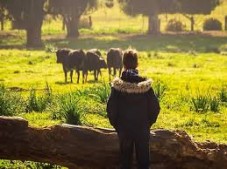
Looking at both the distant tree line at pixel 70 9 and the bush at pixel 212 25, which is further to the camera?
the bush at pixel 212 25

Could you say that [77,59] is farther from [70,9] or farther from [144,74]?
[70,9]

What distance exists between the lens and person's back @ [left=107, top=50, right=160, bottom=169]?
Answer: 897 centimetres

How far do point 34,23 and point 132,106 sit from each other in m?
50.1

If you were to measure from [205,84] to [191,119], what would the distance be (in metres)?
10.4

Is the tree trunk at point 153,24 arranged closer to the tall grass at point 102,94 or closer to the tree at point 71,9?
the tree at point 71,9

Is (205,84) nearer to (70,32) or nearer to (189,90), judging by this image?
(189,90)

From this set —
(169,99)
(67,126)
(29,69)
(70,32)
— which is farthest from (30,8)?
(67,126)

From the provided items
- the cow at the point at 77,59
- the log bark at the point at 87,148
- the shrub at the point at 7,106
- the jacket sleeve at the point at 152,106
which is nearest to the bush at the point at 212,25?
the cow at the point at 77,59

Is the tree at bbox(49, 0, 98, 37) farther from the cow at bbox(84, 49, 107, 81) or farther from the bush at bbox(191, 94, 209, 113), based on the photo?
the bush at bbox(191, 94, 209, 113)

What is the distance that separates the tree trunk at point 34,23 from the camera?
57.2m

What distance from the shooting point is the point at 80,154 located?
9875 mm

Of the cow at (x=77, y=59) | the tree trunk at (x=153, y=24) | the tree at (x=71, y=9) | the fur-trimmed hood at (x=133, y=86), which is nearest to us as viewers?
the fur-trimmed hood at (x=133, y=86)

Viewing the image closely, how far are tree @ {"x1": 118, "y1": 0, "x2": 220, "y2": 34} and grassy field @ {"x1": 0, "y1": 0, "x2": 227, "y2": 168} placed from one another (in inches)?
118

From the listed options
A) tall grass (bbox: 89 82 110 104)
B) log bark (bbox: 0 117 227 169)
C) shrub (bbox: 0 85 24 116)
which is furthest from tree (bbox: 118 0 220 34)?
log bark (bbox: 0 117 227 169)
